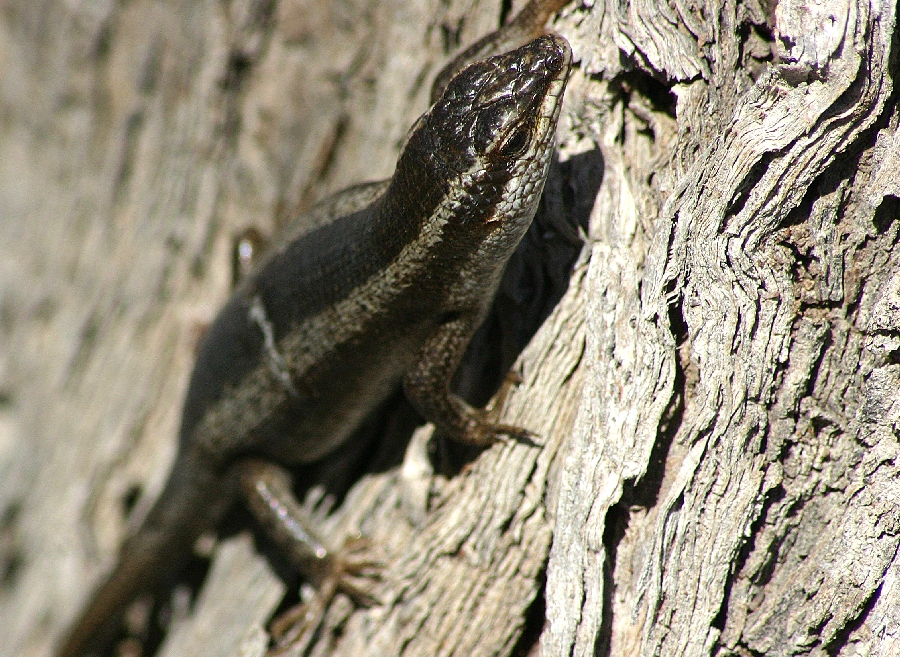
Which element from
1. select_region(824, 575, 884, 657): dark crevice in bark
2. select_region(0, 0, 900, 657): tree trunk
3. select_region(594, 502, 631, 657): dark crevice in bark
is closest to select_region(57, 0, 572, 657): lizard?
select_region(0, 0, 900, 657): tree trunk

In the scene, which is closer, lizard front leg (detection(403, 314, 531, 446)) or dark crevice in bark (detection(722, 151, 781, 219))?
dark crevice in bark (detection(722, 151, 781, 219))

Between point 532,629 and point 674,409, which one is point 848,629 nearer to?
point 674,409

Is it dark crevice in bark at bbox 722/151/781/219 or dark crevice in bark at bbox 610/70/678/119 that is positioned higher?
dark crevice in bark at bbox 610/70/678/119

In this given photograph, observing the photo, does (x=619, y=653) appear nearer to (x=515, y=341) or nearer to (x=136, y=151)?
(x=515, y=341)

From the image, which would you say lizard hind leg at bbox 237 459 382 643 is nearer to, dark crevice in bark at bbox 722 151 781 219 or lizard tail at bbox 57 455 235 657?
lizard tail at bbox 57 455 235 657

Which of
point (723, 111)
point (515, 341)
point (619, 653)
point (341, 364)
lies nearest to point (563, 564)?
point (619, 653)

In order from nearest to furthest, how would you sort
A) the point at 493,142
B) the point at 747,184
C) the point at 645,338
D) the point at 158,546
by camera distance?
the point at 747,184 → the point at 645,338 → the point at 493,142 → the point at 158,546

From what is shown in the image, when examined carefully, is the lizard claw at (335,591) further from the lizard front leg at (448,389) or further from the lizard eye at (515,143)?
the lizard eye at (515,143)

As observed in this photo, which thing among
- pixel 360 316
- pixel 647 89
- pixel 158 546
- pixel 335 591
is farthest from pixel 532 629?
pixel 158 546

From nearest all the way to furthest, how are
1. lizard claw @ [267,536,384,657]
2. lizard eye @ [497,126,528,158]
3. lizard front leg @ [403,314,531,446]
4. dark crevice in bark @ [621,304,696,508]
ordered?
dark crevice in bark @ [621,304,696,508], lizard eye @ [497,126,528,158], lizard front leg @ [403,314,531,446], lizard claw @ [267,536,384,657]
